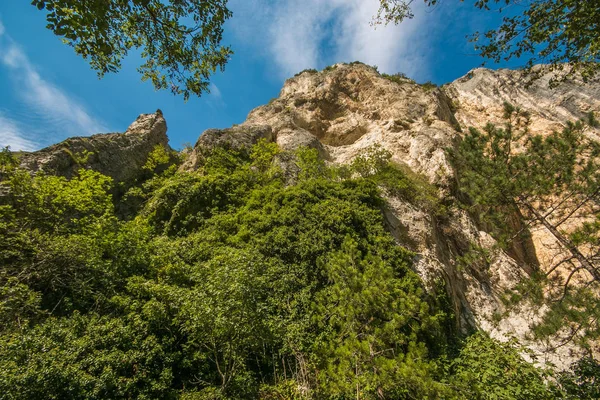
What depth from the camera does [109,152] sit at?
1598 cm

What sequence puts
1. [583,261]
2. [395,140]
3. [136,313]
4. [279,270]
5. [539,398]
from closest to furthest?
1. [539,398]
2. [136,313]
3. [583,261]
4. [279,270]
5. [395,140]

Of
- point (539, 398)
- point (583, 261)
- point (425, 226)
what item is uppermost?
point (425, 226)

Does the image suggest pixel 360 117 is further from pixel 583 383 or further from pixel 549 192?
pixel 583 383

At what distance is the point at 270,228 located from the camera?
1074 cm

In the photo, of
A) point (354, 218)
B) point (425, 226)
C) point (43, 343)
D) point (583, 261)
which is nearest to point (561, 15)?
point (583, 261)

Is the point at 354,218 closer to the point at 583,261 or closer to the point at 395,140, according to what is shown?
the point at 583,261

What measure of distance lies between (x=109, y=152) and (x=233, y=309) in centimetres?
1413

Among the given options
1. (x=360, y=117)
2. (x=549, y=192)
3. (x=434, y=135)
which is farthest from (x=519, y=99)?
(x=549, y=192)

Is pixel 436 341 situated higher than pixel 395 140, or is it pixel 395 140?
pixel 395 140

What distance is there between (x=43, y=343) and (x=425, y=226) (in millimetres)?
11932

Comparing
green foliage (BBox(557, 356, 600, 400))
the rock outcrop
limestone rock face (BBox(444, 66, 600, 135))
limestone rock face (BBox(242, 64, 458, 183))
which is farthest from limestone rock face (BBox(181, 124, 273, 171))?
limestone rock face (BBox(444, 66, 600, 135))

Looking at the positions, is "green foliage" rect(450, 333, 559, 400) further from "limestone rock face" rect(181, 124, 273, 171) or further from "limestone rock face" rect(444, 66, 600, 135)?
"limestone rock face" rect(444, 66, 600, 135)

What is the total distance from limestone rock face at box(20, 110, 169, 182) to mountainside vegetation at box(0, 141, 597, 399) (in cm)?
134

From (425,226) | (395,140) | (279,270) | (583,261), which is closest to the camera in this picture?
(583,261)
